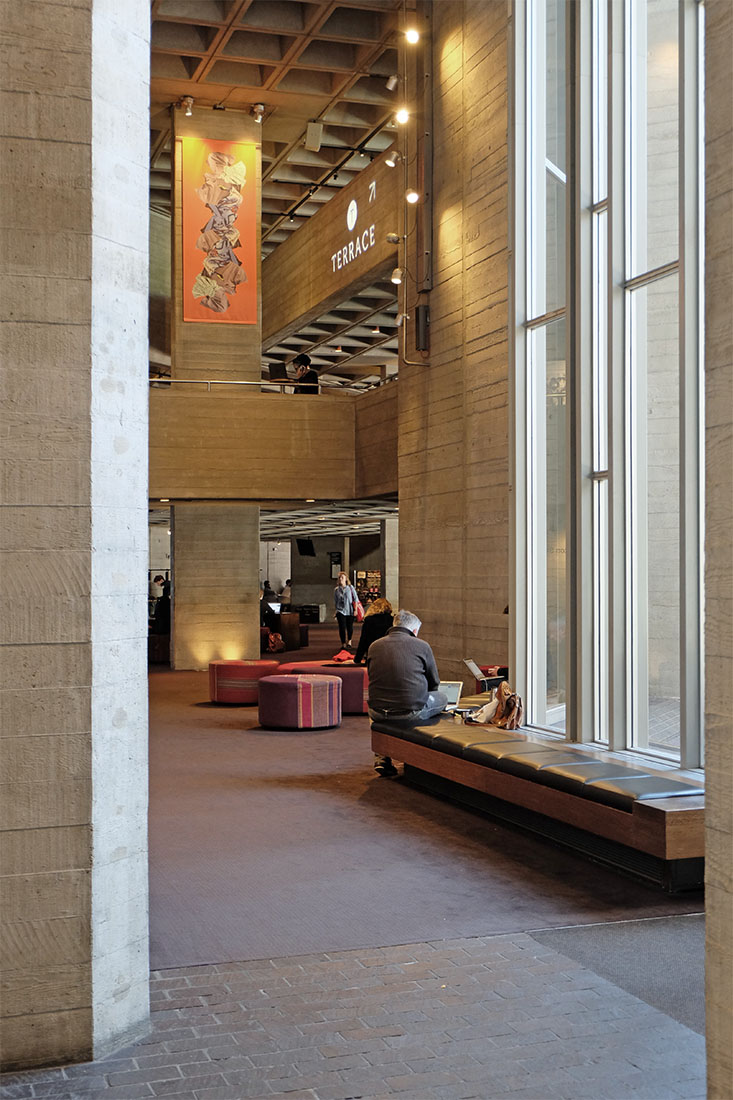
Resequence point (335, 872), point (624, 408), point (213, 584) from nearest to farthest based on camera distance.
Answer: point (335, 872), point (624, 408), point (213, 584)

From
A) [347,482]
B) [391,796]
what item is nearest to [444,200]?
[347,482]

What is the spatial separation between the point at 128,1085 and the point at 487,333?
10060 mm

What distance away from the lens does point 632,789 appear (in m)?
5.70

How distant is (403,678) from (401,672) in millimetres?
56

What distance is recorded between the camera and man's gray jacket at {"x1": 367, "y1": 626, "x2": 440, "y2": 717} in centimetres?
851

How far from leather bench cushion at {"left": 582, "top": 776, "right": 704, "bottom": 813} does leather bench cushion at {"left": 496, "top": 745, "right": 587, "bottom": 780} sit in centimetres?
54

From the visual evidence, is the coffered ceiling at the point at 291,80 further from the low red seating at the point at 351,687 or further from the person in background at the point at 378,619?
the low red seating at the point at 351,687

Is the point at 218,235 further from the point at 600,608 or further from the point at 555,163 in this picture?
the point at 600,608

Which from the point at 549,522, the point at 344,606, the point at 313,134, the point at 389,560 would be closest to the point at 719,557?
the point at 549,522

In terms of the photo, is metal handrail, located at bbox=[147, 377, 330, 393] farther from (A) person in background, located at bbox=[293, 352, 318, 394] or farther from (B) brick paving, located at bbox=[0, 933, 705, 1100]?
(B) brick paving, located at bbox=[0, 933, 705, 1100]

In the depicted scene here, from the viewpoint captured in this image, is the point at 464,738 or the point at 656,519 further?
the point at 656,519

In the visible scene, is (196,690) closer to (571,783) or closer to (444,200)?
(444,200)

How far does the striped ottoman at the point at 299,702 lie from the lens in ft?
38.0

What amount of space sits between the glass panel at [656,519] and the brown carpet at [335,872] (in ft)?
5.23
